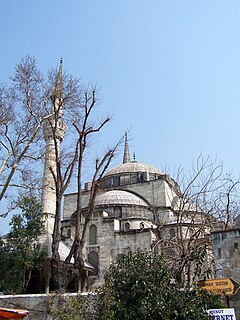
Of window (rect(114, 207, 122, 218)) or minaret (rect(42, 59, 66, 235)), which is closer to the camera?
minaret (rect(42, 59, 66, 235))

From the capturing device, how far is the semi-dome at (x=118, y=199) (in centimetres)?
2742

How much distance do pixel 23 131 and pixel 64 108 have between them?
6.13 ft

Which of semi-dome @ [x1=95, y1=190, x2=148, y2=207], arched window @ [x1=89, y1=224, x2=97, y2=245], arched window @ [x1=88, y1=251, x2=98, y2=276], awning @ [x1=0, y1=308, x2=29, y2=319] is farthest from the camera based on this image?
semi-dome @ [x1=95, y1=190, x2=148, y2=207]

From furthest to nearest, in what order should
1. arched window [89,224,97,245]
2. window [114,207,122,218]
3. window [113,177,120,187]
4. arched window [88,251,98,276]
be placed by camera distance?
window [113,177,120,187] < window [114,207,122,218] < arched window [89,224,97,245] < arched window [88,251,98,276]

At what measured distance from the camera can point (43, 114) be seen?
15.2 metres

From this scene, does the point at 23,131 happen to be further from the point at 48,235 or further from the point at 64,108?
the point at 48,235

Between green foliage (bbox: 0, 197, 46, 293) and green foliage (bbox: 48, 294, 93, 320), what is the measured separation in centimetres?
576

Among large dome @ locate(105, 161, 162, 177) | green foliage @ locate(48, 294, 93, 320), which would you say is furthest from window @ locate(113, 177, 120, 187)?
green foliage @ locate(48, 294, 93, 320)

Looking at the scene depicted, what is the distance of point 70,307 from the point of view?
849cm

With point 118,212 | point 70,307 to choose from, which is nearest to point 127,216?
point 118,212

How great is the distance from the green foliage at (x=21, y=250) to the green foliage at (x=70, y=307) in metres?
5.76

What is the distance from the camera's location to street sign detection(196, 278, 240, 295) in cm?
808

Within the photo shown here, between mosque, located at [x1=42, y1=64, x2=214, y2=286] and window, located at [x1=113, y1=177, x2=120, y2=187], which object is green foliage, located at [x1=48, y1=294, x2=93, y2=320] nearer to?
mosque, located at [x1=42, y1=64, x2=214, y2=286]

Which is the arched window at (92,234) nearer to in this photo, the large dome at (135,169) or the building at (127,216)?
the building at (127,216)
